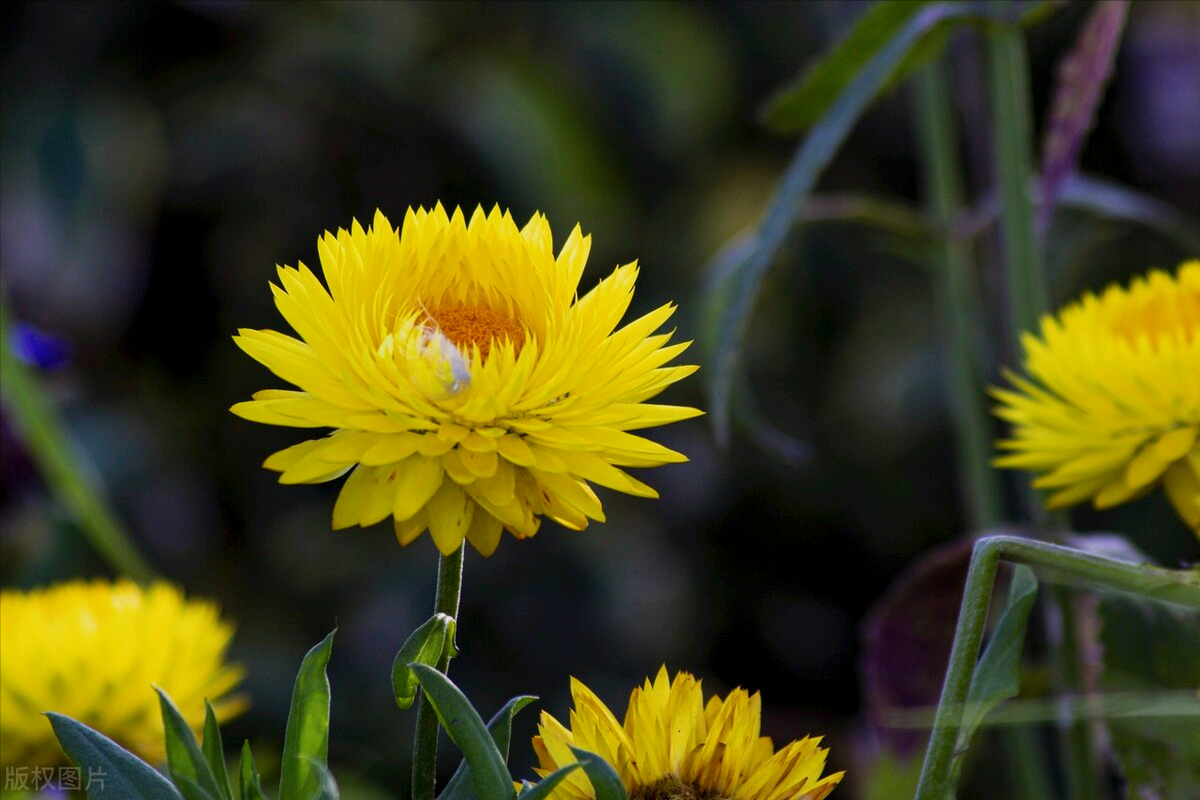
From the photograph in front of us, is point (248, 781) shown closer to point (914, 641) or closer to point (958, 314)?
point (914, 641)

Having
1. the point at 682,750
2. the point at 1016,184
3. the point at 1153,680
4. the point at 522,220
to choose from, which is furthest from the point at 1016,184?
the point at 522,220

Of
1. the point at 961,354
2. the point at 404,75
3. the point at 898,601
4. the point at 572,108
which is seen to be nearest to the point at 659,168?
the point at 572,108

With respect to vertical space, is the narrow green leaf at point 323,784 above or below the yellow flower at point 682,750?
below

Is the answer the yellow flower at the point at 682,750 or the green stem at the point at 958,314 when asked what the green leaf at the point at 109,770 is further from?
the green stem at the point at 958,314

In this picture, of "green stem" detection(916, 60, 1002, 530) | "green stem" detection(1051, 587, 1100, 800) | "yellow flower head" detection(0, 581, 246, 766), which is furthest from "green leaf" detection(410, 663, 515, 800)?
"green stem" detection(916, 60, 1002, 530)

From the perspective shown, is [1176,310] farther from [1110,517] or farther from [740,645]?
[740,645]

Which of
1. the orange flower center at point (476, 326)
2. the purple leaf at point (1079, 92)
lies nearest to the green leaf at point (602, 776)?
the orange flower center at point (476, 326)
